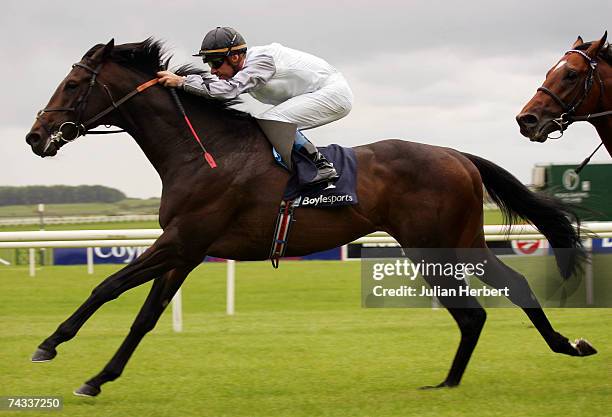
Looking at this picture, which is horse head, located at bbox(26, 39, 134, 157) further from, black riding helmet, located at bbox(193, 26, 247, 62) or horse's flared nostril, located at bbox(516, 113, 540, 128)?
horse's flared nostril, located at bbox(516, 113, 540, 128)

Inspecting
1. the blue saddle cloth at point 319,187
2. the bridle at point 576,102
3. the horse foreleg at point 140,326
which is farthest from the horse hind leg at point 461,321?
the horse foreleg at point 140,326

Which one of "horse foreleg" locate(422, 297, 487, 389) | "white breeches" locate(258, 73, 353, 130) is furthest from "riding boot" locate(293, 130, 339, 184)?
"horse foreleg" locate(422, 297, 487, 389)

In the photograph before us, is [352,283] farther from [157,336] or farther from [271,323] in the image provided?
[157,336]

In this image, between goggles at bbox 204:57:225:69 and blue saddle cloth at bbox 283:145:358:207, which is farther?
goggles at bbox 204:57:225:69

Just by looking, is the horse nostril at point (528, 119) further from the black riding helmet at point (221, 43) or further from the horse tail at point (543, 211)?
the black riding helmet at point (221, 43)

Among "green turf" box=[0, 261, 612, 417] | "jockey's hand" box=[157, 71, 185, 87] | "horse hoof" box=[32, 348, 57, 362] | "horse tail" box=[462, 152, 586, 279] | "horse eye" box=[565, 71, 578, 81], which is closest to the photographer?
"horse hoof" box=[32, 348, 57, 362]

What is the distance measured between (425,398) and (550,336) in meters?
0.86

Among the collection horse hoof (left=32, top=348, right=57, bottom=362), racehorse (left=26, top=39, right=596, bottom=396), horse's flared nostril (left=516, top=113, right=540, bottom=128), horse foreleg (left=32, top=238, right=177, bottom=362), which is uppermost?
horse's flared nostril (left=516, top=113, right=540, bottom=128)

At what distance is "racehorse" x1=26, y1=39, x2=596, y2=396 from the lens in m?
4.69

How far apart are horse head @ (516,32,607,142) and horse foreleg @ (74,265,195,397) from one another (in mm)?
2030

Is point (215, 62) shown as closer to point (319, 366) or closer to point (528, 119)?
point (528, 119)

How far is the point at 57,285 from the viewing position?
1400 centimetres

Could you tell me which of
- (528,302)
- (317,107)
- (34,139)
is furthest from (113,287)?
(528,302)

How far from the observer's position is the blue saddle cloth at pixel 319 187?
4.83 metres
